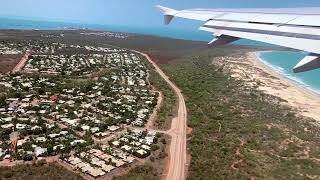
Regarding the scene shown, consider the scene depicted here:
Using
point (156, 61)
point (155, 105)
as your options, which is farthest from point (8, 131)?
point (156, 61)

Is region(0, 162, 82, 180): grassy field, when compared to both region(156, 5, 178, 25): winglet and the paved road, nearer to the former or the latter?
the paved road

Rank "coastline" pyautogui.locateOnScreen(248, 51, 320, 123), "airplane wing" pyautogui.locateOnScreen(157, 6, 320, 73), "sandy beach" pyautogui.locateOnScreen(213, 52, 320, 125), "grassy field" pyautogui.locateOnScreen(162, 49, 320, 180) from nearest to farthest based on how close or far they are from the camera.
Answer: "airplane wing" pyautogui.locateOnScreen(157, 6, 320, 73) < "grassy field" pyautogui.locateOnScreen(162, 49, 320, 180) < "coastline" pyautogui.locateOnScreen(248, 51, 320, 123) < "sandy beach" pyautogui.locateOnScreen(213, 52, 320, 125)

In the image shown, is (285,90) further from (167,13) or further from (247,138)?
(167,13)

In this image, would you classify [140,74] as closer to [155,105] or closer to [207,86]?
[207,86]

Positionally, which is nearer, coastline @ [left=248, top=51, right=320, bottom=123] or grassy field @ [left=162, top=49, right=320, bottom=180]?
grassy field @ [left=162, top=49, right=320, bottom=180]

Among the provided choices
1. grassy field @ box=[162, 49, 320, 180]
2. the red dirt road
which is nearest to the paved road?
grassy field @ box=[162, 49, 320, 180]

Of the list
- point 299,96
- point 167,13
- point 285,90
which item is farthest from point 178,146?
point 285,90
